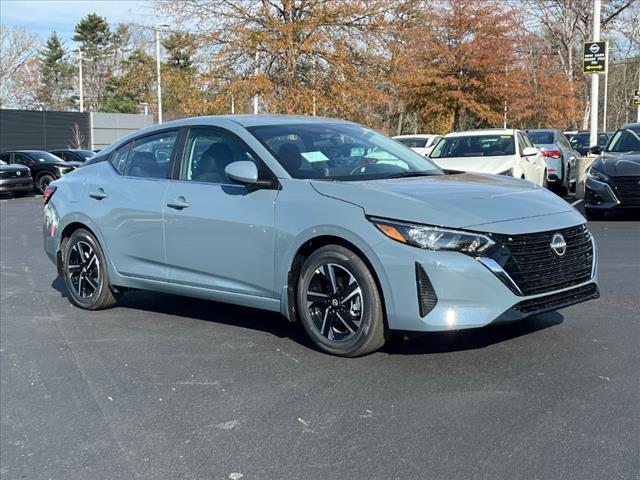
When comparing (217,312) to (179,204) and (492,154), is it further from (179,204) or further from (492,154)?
(492,154)

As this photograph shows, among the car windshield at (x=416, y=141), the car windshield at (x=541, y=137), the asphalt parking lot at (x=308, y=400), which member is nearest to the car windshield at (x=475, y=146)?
the car windshield at (x=541, y=137)

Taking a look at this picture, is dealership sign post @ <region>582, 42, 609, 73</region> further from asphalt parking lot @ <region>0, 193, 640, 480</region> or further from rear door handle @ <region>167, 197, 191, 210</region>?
rear door handle @ <region>167, 197, 191, 210</region>

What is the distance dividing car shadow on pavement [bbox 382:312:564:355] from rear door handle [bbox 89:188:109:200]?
2881 mm

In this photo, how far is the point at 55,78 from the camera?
255 ft

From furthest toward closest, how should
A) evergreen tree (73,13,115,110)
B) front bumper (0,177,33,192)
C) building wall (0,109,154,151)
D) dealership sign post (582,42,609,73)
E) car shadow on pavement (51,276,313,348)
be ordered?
evergreen tree (73,13,115,110) → building wall (0,109,154,151) → front bumper (0,177,33,192) → dealership sign post (582,42,609,73) → car shadow on pavement (51,276,313,348)

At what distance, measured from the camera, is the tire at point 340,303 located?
482cm

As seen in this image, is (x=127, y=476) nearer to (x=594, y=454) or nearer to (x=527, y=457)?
(x=527, y=457)

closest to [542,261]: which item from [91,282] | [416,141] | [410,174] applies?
[410,174]

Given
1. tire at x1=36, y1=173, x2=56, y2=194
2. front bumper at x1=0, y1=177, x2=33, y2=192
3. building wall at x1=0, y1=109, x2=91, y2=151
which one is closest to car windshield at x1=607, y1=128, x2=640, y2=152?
front bumper at x1=0, y1=177, x2=33, y2=192

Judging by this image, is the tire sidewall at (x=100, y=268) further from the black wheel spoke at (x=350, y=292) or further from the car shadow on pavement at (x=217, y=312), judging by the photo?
the black wheel spoke at (x=350, y=292)

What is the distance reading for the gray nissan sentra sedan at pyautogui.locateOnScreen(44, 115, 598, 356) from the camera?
4.58 m

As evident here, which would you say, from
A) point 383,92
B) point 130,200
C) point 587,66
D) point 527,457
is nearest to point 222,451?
point 527,457

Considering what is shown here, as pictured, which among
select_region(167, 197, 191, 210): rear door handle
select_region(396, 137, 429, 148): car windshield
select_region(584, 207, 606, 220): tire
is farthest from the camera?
select_region(396, 137, 429, 148): car windshield

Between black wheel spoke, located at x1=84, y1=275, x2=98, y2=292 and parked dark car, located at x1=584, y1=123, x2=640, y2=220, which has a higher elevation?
parked dark car, located at x1=584, y1=123, x2=640, y2=220
